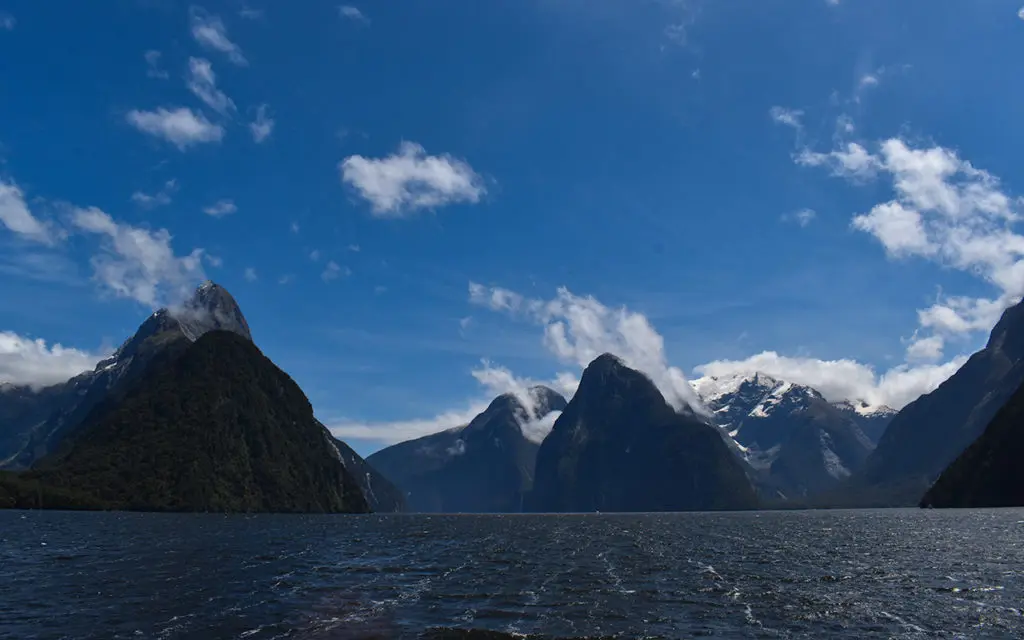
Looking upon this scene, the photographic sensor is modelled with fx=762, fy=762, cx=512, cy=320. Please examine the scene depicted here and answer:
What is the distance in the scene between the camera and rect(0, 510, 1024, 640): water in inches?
2020

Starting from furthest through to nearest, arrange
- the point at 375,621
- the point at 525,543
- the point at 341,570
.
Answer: the point at 525,543, the point at 341,570, the point at 375,621

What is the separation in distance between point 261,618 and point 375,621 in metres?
8.29

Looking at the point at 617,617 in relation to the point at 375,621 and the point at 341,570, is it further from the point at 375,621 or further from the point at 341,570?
the point at 341,570

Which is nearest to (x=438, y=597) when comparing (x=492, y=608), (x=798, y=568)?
(x=492, y=608)

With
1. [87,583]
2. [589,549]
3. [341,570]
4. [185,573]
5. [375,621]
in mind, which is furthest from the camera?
[589,549]

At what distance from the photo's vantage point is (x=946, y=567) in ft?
293

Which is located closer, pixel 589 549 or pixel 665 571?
pixel 665 571

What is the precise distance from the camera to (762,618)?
55.5 m

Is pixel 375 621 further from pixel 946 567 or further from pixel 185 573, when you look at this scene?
pixel 946 567

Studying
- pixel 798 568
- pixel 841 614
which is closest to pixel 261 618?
pixel 841 614

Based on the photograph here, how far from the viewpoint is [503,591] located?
69000 mm

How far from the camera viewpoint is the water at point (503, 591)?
51.3 metres

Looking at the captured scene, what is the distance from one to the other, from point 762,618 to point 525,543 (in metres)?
90.7

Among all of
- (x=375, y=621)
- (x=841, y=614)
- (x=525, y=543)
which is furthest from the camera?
(x=525, y=543)
